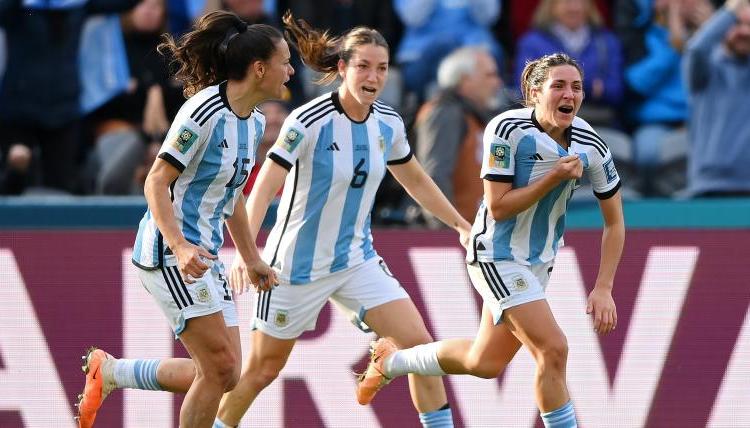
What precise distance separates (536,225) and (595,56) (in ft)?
13.8

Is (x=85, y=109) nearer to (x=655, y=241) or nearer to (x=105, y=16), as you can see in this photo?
(x=105, y=16)

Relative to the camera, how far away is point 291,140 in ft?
23.9

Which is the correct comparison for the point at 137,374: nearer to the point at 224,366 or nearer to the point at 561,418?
the point at 224,366

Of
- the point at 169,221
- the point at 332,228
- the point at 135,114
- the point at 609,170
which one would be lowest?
the point at 135,114

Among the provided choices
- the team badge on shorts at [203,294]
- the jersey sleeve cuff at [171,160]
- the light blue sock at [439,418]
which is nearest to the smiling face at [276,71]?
the jersey sleeve cuff at [171,160]

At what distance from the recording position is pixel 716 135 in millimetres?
10367

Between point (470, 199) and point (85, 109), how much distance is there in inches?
122

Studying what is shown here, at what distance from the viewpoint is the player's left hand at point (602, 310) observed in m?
6.75

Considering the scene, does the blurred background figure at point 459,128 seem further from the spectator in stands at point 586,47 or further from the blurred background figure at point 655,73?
the blurred background figure at point 655,73

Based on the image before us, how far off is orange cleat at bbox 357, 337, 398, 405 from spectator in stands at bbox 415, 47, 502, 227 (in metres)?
1.85

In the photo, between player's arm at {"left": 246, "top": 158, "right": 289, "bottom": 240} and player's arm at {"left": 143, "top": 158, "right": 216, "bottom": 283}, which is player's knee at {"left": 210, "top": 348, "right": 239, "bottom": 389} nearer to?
player's arm at {"left": 143, "top": 158, "right": 216, "bottom": 283}

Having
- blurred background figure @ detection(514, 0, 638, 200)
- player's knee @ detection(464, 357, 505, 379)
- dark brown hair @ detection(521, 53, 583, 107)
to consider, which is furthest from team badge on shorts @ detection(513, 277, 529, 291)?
blurred background figure @ detection(514, 0, 638, 200)

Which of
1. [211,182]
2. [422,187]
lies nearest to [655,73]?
[422,187]

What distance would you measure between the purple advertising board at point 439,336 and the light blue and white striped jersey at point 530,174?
1.44m
